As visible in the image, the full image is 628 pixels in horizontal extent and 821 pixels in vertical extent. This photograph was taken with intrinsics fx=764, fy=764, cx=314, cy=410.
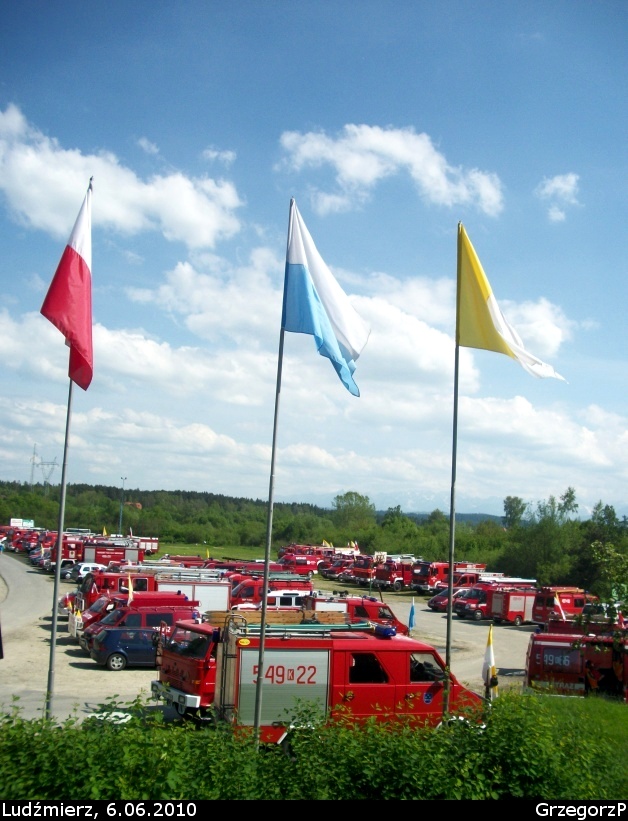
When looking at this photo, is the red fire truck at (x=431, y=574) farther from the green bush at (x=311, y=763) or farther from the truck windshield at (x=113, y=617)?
the green bush at (x=311, y=763)

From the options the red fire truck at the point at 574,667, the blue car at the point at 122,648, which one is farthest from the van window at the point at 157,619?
the red fire truck at the point at 574,667

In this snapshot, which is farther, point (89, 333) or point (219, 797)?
point (89, 333)

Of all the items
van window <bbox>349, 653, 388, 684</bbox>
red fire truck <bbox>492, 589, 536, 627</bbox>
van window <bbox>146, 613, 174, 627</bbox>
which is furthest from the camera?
red fire truck <bbox>492, 589, 536, 627</bbox>

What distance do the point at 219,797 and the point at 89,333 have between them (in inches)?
248

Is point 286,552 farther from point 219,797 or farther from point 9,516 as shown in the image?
point 9,516

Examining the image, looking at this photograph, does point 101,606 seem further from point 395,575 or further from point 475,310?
point 395,575

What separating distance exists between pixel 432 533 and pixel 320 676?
8700 cm

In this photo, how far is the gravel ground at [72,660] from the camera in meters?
16.9

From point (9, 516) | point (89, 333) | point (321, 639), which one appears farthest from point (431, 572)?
point (9, 516)

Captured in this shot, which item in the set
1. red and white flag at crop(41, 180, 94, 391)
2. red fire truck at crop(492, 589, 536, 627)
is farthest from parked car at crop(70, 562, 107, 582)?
red and white flag at crop(41, 180, 94, 391)

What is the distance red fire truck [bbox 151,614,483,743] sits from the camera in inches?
465

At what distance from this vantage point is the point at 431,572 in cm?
5072

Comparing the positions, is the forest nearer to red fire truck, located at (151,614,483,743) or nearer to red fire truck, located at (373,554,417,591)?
red fire truck, located at (151,614,483,743)

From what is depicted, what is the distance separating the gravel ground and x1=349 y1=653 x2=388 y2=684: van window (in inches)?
104
